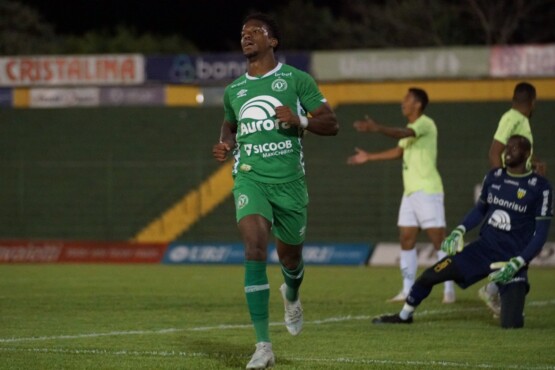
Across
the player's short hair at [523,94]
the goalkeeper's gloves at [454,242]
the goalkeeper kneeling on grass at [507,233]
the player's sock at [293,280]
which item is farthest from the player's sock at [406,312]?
the player's short hair at [523,94]

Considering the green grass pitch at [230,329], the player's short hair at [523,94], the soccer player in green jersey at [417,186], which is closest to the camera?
the green grass pitch at [230,329]

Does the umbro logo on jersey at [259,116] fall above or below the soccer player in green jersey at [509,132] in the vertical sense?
above

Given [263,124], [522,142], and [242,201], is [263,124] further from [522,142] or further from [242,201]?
[522,142]

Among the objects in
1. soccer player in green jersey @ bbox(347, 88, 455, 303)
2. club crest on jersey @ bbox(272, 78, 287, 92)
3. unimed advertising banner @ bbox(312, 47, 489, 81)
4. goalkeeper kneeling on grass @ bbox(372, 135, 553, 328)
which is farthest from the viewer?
unimed advertising banner @ bbox(312, 47, 489, 81)

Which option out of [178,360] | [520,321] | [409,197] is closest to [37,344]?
[178,360]

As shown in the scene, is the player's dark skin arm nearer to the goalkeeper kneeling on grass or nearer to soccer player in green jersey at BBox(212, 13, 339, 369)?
the goalkeeper kneeling on grass

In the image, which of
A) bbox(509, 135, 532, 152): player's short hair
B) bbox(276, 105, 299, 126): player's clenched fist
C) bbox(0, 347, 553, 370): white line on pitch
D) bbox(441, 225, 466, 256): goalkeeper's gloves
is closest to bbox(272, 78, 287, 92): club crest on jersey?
bbox(276, 105, 299, 126): player's clenched fist

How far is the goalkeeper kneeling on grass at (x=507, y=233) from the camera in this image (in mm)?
12133

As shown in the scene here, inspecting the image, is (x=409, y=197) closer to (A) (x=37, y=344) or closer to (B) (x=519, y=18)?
(A) (x=37, y=344)

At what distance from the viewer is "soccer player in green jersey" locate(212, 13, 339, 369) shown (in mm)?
9477

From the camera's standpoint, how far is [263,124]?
9.63 metres

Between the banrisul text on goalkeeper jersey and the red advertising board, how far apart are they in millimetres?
17501

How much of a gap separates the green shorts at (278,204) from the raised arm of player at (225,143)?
0.22 meters

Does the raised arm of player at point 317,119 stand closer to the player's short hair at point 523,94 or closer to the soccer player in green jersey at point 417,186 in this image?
the player's short hair at point 523,94
